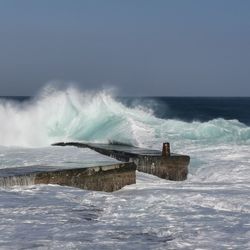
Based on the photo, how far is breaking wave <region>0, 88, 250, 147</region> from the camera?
68.4 ft

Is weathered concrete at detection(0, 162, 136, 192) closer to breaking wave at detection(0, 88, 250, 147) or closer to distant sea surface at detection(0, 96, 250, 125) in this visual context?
breaking wave at detection(0, 88, 250, 147)

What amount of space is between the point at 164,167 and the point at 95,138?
838cm

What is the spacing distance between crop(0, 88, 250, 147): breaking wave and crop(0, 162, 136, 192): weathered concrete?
7.81 metres

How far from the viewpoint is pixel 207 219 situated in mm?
7551

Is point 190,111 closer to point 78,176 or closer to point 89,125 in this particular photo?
point 89,125

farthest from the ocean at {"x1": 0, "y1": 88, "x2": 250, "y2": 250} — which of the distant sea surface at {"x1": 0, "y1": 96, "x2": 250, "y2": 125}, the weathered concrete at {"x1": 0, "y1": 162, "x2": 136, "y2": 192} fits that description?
the distant sea surface at {"x1": 0, "y1": 96, "x2": 250, "y2": 125}

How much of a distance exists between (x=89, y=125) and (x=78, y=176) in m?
12.4

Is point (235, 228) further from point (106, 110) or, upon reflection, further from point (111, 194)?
point (106, 110)

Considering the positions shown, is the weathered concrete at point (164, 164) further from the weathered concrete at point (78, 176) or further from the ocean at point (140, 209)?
the weathered concrete at point (78, 176)

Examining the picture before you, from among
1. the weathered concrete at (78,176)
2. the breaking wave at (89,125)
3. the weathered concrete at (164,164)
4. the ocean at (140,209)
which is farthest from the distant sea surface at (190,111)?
the weathered concrete at (78,176)

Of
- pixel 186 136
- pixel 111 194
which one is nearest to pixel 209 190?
pixel 111 194

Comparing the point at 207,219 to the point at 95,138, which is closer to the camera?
the point at 207,219

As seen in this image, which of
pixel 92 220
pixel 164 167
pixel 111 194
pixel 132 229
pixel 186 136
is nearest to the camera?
pixel 132 229

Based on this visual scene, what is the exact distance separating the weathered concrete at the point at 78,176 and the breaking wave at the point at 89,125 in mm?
7813
